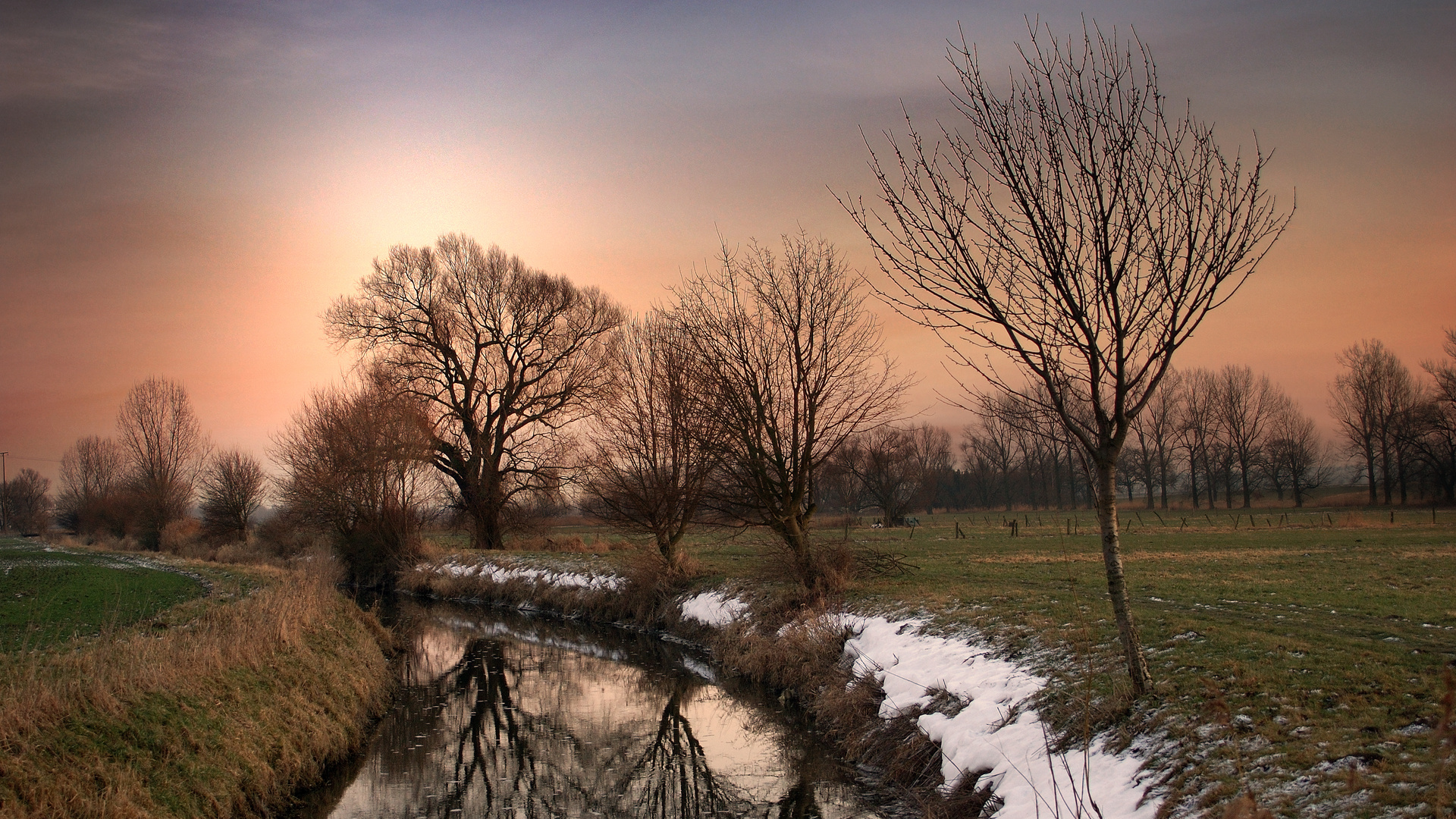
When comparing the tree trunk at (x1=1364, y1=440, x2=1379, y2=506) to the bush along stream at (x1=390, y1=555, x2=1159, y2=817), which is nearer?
the bush along stream at (x1=390, y1=555, x2=1159, y2=817)

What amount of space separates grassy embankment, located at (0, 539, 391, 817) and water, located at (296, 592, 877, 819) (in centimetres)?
70

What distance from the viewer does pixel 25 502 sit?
99.9 meters

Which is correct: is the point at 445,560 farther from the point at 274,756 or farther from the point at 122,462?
the point at 122,462

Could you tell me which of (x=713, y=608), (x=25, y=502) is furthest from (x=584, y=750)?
(x=25, y=502)

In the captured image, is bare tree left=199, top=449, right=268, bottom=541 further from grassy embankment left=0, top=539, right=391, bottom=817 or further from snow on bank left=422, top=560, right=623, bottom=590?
grassy embankment left=0, top=539, right=391, bottom=817

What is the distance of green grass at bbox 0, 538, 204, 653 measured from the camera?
12.1 m

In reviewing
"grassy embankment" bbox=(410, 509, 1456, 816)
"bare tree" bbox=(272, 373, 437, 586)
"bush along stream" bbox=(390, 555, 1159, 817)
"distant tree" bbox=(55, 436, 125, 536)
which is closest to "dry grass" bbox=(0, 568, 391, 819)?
"bush along stream" bbox=(390, 555, 1159, 817)

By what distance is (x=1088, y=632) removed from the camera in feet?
32.0

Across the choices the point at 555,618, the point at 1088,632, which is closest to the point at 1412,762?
the point at 1088,632

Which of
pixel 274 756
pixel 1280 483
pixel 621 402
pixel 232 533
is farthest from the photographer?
pixel 1280 483

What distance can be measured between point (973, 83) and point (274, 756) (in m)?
10.3

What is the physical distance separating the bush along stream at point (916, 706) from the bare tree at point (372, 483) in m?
16.3

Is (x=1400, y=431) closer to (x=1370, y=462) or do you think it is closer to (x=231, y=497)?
(x=1370, y=462)

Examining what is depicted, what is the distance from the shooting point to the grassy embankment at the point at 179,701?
6770mm
